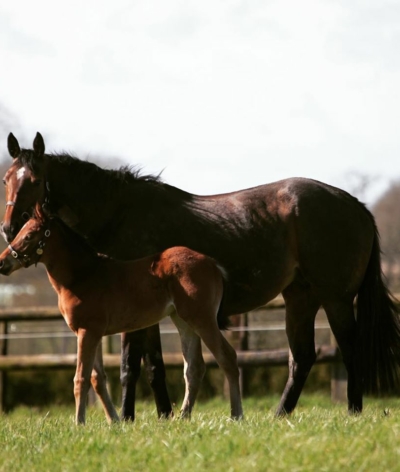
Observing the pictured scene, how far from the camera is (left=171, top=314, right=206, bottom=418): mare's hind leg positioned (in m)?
6.64

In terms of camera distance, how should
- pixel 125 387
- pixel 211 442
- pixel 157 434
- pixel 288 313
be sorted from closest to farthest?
pixel 211 442 → pixel 157 434 → pixel 125 387 → pixel 288 313

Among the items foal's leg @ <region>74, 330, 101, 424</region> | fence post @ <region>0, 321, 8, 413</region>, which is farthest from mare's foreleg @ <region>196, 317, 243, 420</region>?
fence post @ <region>0, 321, 8, 413</region>

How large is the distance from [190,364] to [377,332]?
Answer: 72.8 inches

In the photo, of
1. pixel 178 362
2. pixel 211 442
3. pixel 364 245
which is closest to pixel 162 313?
pixel 211 442

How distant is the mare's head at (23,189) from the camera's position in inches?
269

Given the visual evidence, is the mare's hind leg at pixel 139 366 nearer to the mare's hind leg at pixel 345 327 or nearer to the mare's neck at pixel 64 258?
the mare's neck at pixel 64 258

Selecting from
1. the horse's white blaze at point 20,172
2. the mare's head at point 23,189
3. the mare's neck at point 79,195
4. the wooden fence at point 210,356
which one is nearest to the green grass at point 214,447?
the mare's head at point 23,189

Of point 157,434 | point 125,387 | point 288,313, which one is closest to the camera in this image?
point 157,434

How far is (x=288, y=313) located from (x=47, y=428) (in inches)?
99.0

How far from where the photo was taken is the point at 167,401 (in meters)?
7.57

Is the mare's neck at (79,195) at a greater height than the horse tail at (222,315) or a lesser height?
greater

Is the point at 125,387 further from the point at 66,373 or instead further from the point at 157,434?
the point at 66,373

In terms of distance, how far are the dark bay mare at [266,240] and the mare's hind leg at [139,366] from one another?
0.01m

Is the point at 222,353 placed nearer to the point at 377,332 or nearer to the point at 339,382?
the point at 377,332
